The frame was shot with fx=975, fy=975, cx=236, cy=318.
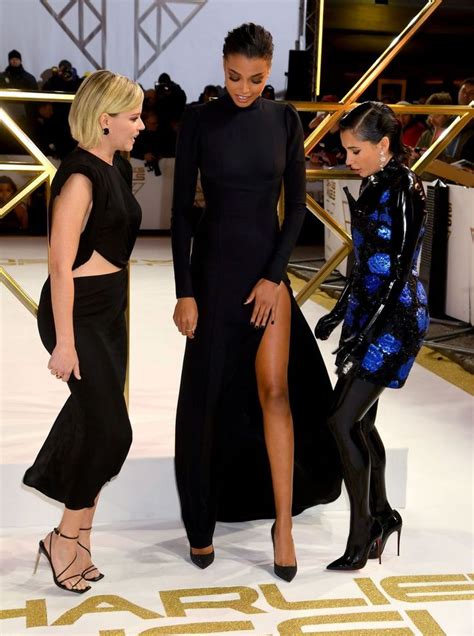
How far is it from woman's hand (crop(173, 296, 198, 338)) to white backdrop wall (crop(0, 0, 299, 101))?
Answer: 8.92 m

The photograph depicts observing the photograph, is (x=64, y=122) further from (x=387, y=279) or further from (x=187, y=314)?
(x=387, y=279)

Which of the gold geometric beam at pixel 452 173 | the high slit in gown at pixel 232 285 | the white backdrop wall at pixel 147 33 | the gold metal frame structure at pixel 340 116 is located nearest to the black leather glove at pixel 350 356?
the high slit in gown at pixel 232 285

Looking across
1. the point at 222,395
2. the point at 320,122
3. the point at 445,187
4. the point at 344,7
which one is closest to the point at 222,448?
the point at 222,395

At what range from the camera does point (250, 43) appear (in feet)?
8.13

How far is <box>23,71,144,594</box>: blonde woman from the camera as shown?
2365mm

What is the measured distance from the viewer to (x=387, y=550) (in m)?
2.91

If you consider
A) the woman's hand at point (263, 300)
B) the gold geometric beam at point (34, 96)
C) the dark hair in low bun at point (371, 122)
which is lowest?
the woman's hand at point (263, 300)

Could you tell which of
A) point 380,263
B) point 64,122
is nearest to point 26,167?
point 380,263

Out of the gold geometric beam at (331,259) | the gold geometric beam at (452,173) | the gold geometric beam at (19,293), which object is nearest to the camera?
the gold geometric beam at (19,293)

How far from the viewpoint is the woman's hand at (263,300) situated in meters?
2.62

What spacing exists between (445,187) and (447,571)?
12.0 ft

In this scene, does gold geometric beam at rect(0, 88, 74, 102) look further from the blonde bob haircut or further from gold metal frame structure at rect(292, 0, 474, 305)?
gold metal frame structure at rect(292, 0, 474, 305)

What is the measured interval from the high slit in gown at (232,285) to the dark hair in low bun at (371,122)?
193 mm

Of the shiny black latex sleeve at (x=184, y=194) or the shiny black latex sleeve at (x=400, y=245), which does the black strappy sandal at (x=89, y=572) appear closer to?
the shiny black latex sleeve at (x=184, y=194)
